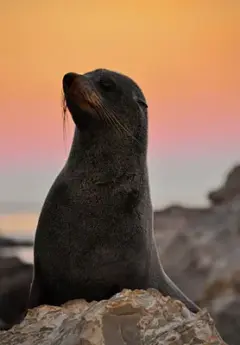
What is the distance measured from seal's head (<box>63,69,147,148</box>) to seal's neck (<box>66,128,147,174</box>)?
5 cm

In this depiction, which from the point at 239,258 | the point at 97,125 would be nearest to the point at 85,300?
the point at 97,125

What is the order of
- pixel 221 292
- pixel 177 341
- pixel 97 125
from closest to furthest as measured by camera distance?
pixel 177 341 < pixel 97 125 < pixel 221 292

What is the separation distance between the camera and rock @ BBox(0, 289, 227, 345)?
15.9 ft

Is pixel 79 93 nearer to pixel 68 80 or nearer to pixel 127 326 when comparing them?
pixel 68 80

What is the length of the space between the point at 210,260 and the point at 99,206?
8.59 m

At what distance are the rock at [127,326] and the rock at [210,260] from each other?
6.53 m

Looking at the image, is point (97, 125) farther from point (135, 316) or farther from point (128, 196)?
point (135, 316)

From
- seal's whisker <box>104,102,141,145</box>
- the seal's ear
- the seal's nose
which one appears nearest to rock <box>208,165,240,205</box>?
the seal's ear

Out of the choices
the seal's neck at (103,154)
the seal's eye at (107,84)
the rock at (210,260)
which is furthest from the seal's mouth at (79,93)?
the rock at (210,260)

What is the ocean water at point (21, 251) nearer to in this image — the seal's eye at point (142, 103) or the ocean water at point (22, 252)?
the ocean water at point (22, 252)

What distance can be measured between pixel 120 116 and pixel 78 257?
3.60ft

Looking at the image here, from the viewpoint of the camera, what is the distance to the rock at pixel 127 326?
485 cm

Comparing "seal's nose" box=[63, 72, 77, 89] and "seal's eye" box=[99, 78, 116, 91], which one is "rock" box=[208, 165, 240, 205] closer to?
"seal's eye" box=[99, 78, 116, 91]

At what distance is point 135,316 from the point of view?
5020 millimetres
